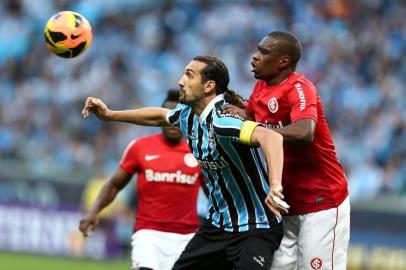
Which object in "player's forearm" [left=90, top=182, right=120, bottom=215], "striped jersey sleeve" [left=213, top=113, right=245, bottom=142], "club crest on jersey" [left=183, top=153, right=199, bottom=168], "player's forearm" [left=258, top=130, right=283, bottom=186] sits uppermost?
"striped jersey sleeve" [left=213, top=113, right=245, bottom=142]

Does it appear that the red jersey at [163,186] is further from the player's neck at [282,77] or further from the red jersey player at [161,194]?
the player's neck at [282,77]

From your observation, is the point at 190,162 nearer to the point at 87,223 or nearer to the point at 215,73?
the point at 87,223

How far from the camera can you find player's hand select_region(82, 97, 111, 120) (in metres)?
7.46

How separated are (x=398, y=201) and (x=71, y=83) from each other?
8.69m

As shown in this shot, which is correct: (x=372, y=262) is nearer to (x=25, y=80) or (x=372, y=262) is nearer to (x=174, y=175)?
(x=174, y=175)

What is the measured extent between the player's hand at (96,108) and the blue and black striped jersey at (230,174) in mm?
670

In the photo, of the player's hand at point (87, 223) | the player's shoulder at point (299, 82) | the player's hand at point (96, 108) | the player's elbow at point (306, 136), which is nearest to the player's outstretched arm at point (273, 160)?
the player's elbow at point (306, 136)

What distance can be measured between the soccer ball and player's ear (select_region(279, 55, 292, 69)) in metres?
1.78

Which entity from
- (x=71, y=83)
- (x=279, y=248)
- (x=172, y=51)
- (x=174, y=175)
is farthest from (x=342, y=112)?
(x=279, y=248)

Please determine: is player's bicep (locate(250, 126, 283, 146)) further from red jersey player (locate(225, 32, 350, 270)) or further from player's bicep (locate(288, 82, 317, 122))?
red jersey player (locate(225, 32, 350, 270))

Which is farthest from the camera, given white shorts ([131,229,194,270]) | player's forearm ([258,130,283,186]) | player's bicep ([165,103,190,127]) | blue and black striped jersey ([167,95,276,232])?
white shorts ([131,229,194,270])

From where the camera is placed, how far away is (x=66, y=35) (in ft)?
26.7

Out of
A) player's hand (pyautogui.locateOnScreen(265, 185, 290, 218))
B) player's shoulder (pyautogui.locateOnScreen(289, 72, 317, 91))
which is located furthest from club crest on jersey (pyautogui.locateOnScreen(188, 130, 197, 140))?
player's hand (pyautogui.locateOnScreen(265, 185, 290, 218))

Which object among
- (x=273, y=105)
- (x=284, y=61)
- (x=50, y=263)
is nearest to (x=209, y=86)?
(x=273, y=105)
